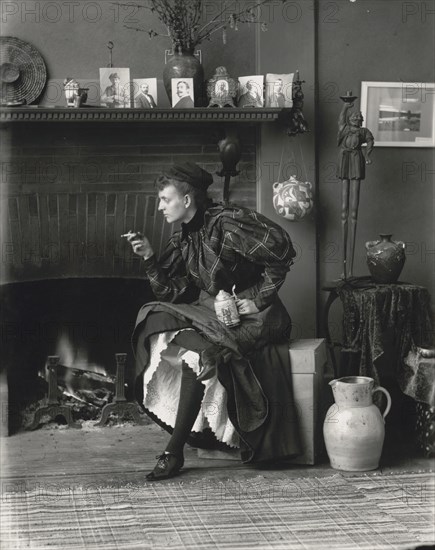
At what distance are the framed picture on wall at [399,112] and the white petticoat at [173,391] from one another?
1.64 m

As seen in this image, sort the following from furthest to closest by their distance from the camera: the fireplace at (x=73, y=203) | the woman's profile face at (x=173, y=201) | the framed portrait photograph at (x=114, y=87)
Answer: the fireplace at (x=73, y=203) → the framed portrait photograph at (x=114, y=87) → the woman's profile face at (x=173, y=201)

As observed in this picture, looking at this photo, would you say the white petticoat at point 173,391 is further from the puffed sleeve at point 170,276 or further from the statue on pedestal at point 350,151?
the statue on pedestal at point 350,151

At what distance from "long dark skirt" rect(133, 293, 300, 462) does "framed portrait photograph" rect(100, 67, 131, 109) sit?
3.58 ft

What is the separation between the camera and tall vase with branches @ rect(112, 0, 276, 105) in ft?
14.3

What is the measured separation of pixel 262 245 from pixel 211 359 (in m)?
0.55

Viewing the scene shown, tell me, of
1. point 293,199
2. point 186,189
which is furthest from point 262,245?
point 293,199

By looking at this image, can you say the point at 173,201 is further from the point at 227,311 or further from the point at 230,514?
the point at 230,514

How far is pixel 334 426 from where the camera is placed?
374 centimetres

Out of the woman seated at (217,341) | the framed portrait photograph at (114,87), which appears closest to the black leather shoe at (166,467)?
the woman seated at (217,341)

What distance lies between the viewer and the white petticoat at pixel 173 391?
151 inches

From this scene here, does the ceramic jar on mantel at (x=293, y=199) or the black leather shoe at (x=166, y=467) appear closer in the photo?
the black leather shoe at (x=166, y=467)

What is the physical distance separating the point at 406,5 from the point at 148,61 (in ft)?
4.58

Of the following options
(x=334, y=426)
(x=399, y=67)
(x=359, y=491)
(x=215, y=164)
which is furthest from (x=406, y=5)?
(x=359, y=491)

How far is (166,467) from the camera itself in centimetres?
367
